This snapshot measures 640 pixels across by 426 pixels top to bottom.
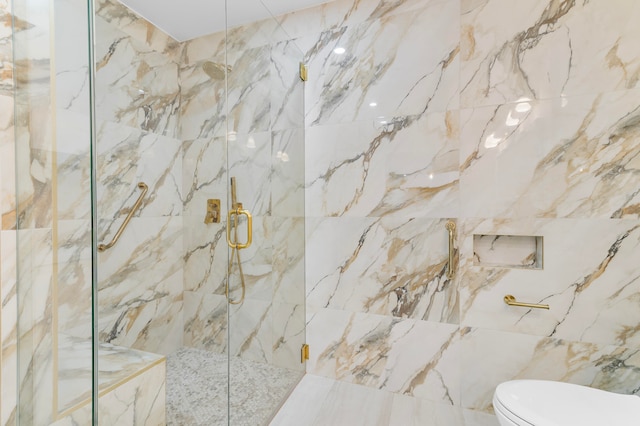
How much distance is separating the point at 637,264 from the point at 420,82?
1472mm

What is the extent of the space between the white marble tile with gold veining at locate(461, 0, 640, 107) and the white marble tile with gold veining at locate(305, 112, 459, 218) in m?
0.30

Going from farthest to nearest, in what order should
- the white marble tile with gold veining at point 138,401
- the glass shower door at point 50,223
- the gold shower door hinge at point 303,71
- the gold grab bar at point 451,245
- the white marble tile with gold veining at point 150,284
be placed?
the gold shower door hinge at point 303,71 < the gold grab bar at point 451,245 < the white marble tile with gold veining at point 150,284 < the white marble tile with gold veining at point 138,401 < the glass shower door at point 50,223

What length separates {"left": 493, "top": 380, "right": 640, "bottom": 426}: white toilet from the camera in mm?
1132

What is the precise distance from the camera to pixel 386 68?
6.12ft

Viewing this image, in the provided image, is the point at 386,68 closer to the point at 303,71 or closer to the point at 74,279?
the point at 303,71

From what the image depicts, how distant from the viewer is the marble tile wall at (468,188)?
1.48 m

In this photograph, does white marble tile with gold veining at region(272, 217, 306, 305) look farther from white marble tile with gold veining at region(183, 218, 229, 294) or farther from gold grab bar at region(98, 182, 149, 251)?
gold grab bar at region(98, 182, 149, 251)

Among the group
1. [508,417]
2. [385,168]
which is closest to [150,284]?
[385,168]

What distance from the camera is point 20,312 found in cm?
86

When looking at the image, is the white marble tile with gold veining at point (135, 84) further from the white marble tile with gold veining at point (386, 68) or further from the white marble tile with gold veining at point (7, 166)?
the white marble tile with gold veining at point (386, 68)

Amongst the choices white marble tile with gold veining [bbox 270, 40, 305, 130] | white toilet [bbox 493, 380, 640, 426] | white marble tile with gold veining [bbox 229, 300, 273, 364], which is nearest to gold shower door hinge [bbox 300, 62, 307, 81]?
white marble tile with gold veining [bbox 270, 40, 305, 130]

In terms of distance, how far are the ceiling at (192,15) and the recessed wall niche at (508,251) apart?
179cm

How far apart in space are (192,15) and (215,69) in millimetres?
370

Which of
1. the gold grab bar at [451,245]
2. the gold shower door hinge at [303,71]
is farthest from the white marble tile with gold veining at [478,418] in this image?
the gold shower door hinge at [303,71]
